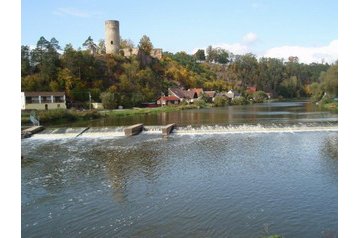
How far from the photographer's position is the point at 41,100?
3775 cm

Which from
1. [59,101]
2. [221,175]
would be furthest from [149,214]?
[59,101]

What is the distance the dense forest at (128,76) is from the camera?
44.2 m

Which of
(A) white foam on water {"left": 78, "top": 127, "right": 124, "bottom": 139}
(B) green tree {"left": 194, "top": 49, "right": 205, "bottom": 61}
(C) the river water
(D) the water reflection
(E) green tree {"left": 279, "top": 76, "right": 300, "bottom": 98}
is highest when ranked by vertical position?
(B) green tree {"left": 194, "top": 49, "right": 205, "bottom": 61}

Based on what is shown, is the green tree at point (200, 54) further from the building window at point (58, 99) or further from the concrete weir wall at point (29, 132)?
the concrete weir wall at point (29, 132)

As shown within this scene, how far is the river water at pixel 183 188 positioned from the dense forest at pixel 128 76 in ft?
88.8

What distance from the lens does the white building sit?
1432 inches

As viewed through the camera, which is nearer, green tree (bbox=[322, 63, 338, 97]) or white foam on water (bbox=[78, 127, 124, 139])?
white foam on water (bbox=[78, 127, 124, 139])

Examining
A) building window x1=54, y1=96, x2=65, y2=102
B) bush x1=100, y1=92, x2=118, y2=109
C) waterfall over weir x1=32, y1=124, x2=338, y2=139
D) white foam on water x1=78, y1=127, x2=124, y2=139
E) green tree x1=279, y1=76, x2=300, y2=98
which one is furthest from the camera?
green tree x1=279, y1=76, x2=300, y2=98

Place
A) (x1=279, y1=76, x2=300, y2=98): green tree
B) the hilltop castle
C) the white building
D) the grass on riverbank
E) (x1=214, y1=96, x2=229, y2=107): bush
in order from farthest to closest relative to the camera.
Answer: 1. (x1=279, y1=76, x2=300, y2=98): green tree
2. the hilltop castle
3. (x1=214, y1=96, x2=229, y2=107): bush
4. the white building
5. the grass on riverbank

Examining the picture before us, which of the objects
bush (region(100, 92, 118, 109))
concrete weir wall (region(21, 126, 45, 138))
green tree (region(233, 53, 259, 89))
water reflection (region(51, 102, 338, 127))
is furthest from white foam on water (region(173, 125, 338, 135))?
green tree (region(233, 53, 259, 89))

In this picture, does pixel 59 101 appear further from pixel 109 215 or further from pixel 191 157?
pixel 109 215

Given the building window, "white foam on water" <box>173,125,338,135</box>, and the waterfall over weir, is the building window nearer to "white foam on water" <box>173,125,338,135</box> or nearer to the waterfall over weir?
the waterfall over weir

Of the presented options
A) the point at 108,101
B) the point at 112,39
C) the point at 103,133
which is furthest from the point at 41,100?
the point at 112,39

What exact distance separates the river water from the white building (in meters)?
19.6
